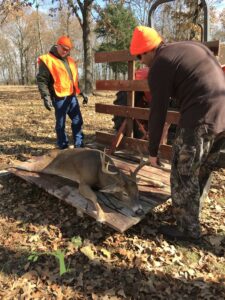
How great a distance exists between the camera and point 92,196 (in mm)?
4410

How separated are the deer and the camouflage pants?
0.53 meters

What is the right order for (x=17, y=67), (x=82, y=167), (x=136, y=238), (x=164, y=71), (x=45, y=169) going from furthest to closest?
1. (x=17, y=67)
2. (x=45, y=169)
3. (x=82, y=167)
4. (x=136, y=238)
5. (x=164, y=71)

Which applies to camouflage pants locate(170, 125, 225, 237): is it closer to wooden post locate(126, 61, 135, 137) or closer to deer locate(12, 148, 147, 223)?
deer locate(12, 148, 147, 223)

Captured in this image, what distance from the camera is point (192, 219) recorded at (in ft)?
13.1

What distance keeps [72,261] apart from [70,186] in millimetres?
1304

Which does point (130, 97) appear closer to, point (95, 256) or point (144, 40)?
point (144, 40)

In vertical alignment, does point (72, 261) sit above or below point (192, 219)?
below

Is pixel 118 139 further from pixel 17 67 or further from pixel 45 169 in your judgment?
pixel 17 67

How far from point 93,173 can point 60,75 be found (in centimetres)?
256

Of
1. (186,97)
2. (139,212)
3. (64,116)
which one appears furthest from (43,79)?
(186,97)

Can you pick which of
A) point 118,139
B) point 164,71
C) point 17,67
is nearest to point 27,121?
point 118,139

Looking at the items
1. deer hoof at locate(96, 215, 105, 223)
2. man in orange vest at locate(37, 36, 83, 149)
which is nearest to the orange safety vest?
man in orange vest at locate(37, 36, 83, 149)

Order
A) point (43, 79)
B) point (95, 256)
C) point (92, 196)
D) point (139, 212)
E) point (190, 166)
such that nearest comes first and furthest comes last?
point (190, 166) → point (95, 256) → point (139, 212) → point (92, 196) → point (43, 79)

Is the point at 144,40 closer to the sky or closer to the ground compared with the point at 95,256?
closer to the sky
